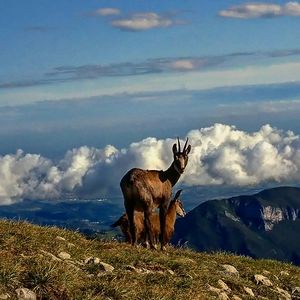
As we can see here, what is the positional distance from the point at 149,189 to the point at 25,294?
12300 mm

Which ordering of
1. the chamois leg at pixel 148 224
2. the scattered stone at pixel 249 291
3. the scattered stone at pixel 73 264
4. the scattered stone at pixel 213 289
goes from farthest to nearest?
the chamois leg at pixel 148 224 < the scattered stone at pixel 249 291 < the scattered stone at pixel 213 289 < the scattered stone at pixel 73 264

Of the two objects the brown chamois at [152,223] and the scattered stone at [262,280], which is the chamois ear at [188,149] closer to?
the brown chamois at [152,223]

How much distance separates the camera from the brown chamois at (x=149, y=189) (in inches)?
941

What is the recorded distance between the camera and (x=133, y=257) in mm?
17609

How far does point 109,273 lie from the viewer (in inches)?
587

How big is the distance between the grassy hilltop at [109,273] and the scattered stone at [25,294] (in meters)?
0.11

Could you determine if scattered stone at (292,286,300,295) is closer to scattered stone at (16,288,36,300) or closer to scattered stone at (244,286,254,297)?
scattered stone at (244,286,254,297)

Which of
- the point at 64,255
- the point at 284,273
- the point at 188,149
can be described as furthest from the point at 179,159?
the point at 64,255

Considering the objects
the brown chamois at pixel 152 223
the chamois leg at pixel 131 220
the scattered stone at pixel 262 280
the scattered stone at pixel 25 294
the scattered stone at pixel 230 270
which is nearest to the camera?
the scattered stone at pixel 25 294

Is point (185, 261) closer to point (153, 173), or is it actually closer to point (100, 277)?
point (100, 277)

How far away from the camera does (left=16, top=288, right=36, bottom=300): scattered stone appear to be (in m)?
12.2

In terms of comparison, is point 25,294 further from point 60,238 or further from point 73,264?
point 60,238

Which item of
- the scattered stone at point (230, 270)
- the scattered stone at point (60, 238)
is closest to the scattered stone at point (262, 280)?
the scattered stone at point (230, 270)

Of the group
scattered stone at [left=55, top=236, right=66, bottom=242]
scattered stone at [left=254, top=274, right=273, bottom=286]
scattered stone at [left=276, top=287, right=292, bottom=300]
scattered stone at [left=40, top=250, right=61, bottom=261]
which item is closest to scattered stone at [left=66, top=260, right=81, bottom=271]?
scattered stone at [left=40, top=250, right=61, bottom=261]
